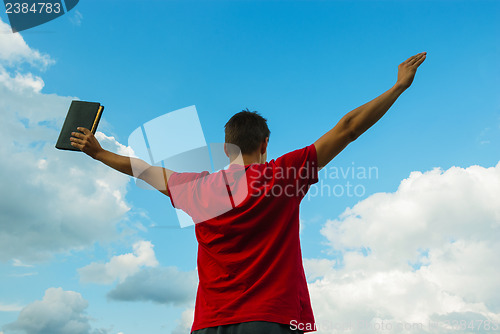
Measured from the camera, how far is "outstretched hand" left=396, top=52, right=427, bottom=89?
12.7 feet

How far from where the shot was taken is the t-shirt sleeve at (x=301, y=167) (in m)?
3.64

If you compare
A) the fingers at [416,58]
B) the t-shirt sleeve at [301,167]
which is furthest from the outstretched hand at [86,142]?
the fingers at [416,58]

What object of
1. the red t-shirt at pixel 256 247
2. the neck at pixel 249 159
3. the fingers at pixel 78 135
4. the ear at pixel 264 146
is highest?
the fingers at pixel 78 135

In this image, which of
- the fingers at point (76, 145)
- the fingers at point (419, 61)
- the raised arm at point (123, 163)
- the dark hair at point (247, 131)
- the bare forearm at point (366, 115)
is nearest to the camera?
the bare forearm at point (366, 115)

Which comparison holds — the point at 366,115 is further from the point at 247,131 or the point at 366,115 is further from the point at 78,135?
the point at 78,135

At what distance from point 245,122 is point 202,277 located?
1608 millimetres

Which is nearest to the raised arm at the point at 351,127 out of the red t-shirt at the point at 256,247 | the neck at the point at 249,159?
the red t-shirt at the point at 256,247

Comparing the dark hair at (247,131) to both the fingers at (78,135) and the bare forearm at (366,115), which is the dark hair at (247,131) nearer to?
the bare forearm at (366,115)

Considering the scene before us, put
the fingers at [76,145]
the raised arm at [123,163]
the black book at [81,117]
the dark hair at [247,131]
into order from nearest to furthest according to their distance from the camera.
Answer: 1. the dark hair at [247,131]
2. the raised arm at [123,163]
3. the fingers at [76,145]
4. the black book at [81,117]

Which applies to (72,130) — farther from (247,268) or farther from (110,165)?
(247,268)

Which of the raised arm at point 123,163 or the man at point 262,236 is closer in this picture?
the man at point 262,236

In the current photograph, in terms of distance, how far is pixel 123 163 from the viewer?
15.0 ft

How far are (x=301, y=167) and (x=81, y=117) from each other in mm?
2738

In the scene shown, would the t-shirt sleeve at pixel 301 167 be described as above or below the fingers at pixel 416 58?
below
